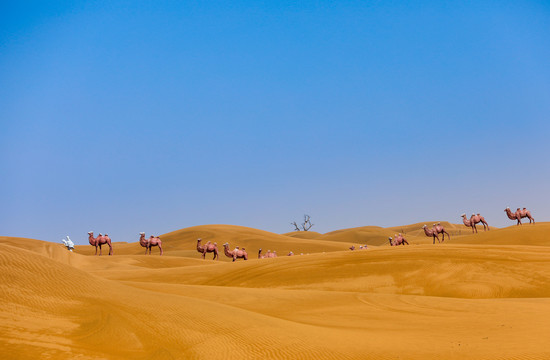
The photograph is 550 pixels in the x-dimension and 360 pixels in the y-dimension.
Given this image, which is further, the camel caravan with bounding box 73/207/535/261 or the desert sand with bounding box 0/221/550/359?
the camel caravan with bounding box 73/207/535/261

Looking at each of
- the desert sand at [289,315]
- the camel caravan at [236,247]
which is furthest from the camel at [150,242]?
the desert sand at [289,315]

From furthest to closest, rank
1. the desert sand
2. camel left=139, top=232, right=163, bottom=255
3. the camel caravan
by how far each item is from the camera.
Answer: camel left=139, top=232, right=163, bottom=255, the camel caravan, the desert sand

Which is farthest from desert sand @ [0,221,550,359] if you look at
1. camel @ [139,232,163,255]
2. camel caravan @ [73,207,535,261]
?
camel @ [139,232,163,255]

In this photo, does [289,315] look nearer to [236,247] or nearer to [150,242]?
[236,247]

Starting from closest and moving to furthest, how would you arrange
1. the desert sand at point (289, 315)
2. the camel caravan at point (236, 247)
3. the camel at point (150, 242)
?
the desert sand at point (289, 315) → the camel caravan at point (236, 247) → the camel at point (150, 242)

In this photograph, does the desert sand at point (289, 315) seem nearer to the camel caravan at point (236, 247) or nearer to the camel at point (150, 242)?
the camel caravan at point (236, 247)

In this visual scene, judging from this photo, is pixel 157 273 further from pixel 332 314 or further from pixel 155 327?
pixel 155 327

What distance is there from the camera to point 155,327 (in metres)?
5.39

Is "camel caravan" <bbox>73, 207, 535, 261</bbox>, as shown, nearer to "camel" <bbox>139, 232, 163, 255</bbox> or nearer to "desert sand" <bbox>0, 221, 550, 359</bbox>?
"camel" <bbox>139, 232, 163, 255</bbox>

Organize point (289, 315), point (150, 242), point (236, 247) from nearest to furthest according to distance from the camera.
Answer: point (289, 315) → point (236, 247) → point (150, 242)

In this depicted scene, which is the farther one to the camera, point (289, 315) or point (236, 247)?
point (236, 247)

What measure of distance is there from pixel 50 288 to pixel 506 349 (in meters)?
5.47

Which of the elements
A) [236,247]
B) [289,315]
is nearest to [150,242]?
[236,247]

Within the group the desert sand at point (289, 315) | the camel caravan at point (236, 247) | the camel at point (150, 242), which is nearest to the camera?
the desert sand at point (289, 315)
